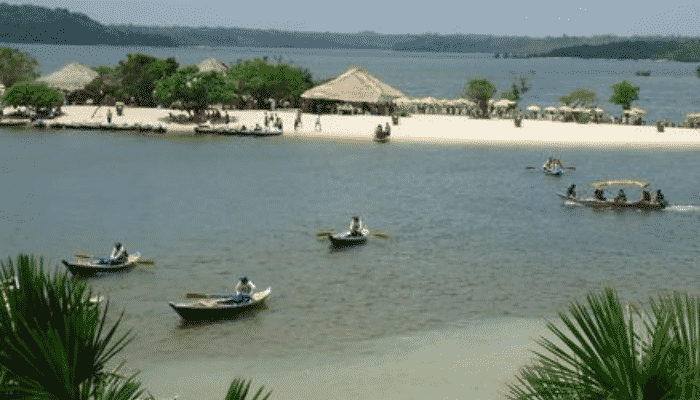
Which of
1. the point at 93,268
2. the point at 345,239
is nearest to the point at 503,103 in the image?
the point at 345,239

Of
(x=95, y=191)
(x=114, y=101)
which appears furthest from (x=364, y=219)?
(x=114, y=101)

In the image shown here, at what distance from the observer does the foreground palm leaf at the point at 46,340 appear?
7207mm

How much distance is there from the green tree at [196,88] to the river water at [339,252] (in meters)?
8.58

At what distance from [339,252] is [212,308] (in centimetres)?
955

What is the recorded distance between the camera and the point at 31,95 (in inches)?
2849

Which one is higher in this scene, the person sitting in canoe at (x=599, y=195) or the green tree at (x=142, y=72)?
the green tree at (x=142, y=72)

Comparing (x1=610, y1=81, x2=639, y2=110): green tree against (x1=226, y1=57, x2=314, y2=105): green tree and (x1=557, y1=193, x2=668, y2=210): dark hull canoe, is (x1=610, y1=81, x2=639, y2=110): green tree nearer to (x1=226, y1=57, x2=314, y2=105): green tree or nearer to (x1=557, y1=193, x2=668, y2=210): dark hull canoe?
(x1=226, y1=57, x2=314, y2=105): green tree

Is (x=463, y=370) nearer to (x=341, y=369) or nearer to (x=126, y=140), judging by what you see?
(x=341, y=369)

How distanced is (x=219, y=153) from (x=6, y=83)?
128 feet

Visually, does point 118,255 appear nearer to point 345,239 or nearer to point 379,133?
point 345,239

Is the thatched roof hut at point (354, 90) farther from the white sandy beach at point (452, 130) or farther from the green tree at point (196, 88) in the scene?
the green tree at point (196, 88)

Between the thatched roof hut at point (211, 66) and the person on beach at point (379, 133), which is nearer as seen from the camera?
the person on beach at point (379, 133)

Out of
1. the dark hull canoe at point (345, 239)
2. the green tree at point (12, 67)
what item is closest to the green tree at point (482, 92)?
the green tree at point (12, 67)

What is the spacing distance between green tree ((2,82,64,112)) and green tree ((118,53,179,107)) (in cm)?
678
